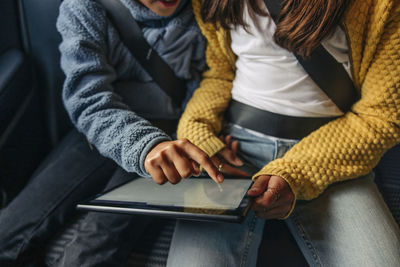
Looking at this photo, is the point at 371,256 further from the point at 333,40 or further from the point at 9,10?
the point at 9,10

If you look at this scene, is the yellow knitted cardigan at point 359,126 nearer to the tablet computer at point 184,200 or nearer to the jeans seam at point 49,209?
the tablet computer at point 184,200

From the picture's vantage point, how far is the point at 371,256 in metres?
0.62

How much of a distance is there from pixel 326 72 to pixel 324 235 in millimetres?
330

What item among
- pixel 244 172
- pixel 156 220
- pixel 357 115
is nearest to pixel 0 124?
pixel 156 220

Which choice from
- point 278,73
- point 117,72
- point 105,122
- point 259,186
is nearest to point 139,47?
point 117,72

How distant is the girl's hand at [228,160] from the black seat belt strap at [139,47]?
0.20 m

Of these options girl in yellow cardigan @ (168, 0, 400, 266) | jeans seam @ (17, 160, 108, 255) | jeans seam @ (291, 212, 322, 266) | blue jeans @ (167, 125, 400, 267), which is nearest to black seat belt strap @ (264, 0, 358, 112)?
girl in yellow cardigan @ (168, 0, 400, 266)

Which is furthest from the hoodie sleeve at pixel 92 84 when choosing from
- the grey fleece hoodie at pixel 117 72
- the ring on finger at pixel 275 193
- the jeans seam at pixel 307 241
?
the jeans seam at pixel 307 241

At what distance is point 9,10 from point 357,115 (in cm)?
96

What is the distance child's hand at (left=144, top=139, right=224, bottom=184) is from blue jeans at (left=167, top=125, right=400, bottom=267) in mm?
174

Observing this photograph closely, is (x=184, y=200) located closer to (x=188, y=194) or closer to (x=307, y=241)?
(x=188, y=194)

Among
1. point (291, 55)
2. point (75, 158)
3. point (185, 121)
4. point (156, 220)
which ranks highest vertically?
point (291, 55)

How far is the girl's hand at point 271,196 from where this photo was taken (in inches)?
23.5

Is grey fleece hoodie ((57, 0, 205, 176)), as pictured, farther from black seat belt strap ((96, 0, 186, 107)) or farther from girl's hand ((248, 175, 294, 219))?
girl's hand ((248, 175, 294, 219))
